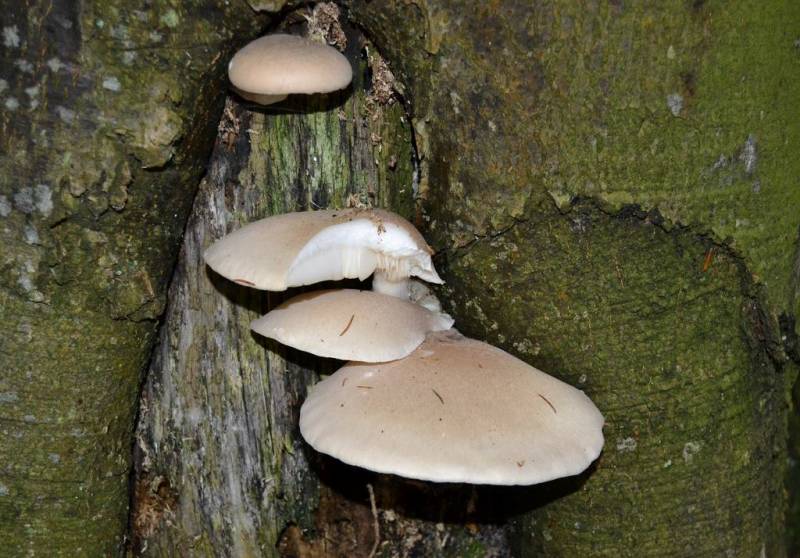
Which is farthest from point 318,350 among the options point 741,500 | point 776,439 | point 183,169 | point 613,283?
point 776,439

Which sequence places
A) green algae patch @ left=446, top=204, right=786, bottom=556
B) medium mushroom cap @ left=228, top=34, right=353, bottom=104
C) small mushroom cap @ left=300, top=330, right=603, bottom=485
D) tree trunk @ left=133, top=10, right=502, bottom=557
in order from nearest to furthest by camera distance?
small mushroom cap @ left=300, top=330, right=603, bottom=485 → medium mushroom cap @ left=228, top=34, right=353, bottom=104 → green algae patch @ left=446, top=204, right=786, bottom=556 → tree trunk @ left=133, top=10, right=502, bottom=557

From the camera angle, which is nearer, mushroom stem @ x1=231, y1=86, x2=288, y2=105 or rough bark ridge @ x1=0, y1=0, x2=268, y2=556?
rough bark ridge @ x1=0, y1=0, x2=268, y2=556

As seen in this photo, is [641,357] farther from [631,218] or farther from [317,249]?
[317,249]

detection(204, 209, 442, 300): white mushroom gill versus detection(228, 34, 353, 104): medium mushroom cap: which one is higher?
detection(228, 34, 353, 104): medium mushroom cap

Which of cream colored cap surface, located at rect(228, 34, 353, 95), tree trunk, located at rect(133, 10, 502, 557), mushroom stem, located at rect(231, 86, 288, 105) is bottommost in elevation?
tree trunk, located at rect(133, 10, 502, 557)

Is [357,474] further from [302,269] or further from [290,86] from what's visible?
[290,86]

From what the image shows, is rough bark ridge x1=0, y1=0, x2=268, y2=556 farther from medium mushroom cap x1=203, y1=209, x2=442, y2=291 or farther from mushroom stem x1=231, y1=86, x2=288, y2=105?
medium mushroom cap x1=203, y1=209, x2=442, y2=291

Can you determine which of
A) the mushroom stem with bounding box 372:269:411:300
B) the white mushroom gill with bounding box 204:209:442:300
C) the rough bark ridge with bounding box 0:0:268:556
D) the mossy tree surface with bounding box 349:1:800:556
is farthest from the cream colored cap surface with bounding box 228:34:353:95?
the mushroom stem with bounding box 372:269:411:300
